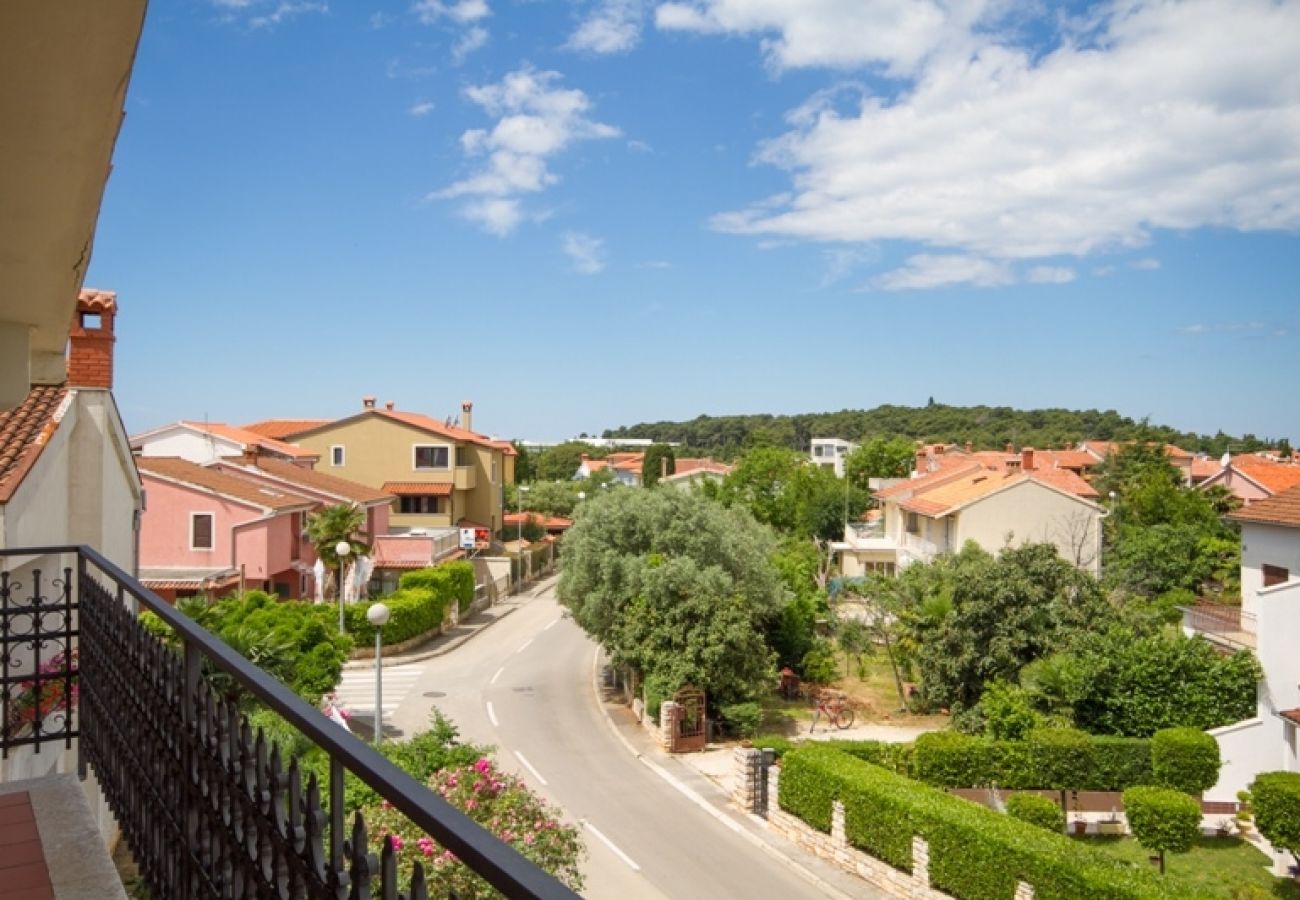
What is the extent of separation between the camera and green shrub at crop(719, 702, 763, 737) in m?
23.8

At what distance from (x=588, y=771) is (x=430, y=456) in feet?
104

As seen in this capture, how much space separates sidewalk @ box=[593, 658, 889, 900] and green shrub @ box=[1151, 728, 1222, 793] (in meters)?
7.28

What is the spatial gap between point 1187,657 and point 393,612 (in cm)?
2313

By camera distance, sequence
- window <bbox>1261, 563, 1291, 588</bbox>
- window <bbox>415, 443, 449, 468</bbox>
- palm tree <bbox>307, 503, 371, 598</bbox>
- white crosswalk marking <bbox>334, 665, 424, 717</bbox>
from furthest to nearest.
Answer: window <bbox>415, 443, 449, 468</bbox>
palm tree <bbox>307, 503, 371, 598</bbox>
white crosswalk marking <bbox>334, 665, 424, 717</bbox>
window <bbox>1261, 563, 1291, 588</bbox>

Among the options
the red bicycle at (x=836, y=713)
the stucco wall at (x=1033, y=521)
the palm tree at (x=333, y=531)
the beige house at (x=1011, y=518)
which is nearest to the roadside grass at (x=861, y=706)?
the red bicycle at (x=836, y=713)

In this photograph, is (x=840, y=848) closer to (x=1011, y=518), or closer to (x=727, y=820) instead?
(x=727, y=820)

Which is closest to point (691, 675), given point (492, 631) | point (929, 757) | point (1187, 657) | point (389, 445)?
point (929, 757)

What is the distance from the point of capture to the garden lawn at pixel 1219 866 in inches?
606

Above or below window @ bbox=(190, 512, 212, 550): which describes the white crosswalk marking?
below

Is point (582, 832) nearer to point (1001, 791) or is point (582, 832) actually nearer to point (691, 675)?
point (691, 675)

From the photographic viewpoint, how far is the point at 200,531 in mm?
29703

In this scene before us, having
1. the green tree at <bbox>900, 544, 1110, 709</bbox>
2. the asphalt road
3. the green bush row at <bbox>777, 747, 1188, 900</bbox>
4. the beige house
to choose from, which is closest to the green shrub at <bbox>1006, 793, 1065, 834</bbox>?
the green bush row at <bbox>777, 747, 1188, 900</bbox>

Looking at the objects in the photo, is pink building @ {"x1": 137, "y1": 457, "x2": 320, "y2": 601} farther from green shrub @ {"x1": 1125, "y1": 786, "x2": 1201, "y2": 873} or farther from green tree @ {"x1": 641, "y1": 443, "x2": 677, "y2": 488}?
green tree @ {"x1": 641, "y1": 443, "x2": 677, "y2": 488}

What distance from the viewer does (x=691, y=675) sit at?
23562mm
